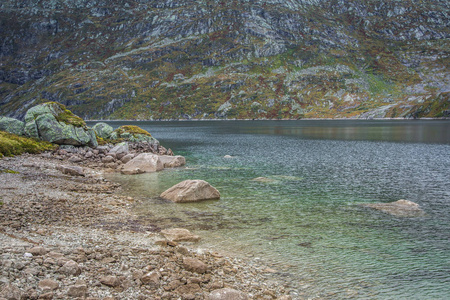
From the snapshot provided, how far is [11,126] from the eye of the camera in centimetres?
5228

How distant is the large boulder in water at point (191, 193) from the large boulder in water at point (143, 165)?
15.8 metres

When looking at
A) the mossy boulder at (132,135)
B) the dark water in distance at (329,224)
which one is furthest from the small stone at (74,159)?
the mossy boulder at (132,135)

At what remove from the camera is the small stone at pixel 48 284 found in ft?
33.1

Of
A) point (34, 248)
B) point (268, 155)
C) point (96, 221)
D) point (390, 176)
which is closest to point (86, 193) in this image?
point (96, 221)

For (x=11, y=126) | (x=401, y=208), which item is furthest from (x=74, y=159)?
(x=401, y=208)

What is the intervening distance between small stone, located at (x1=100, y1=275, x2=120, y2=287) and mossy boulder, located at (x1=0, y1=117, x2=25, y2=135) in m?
51.0

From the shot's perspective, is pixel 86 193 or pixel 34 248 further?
pixel 86 193

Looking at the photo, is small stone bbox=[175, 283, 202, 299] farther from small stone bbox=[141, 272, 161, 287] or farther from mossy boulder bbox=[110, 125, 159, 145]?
mossy boulder bbox=[110, 125, 159, 145]

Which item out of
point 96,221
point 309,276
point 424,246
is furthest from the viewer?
point 96,221

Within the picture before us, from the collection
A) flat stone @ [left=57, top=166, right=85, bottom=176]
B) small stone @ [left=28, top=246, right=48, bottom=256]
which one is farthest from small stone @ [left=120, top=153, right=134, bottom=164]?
small stone @ [left=28, top=246, right=48, bottom=256]

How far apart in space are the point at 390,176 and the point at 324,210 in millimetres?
20110

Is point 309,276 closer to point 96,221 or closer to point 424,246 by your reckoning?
point 424,246

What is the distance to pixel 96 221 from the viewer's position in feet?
68.4

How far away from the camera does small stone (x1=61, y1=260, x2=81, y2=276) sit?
37.4ft
